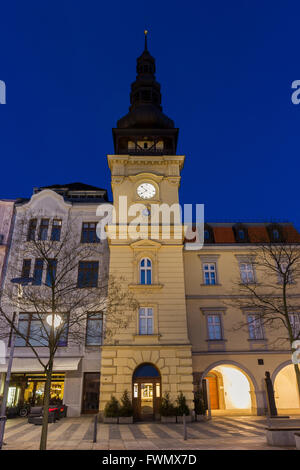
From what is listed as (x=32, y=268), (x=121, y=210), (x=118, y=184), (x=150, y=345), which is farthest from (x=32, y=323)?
(x=118, y=184)

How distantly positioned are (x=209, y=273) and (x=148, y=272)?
19.1 feet

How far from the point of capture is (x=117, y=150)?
30.1 m

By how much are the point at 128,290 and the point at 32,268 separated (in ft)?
29.7

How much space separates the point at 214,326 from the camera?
2538 cm

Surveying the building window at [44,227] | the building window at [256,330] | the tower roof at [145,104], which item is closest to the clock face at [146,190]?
the tower roof at [145,104]

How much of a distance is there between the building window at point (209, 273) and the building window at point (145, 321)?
6.16 meters

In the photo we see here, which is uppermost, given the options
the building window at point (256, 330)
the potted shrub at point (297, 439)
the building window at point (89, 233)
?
the building window at point (89, 233)

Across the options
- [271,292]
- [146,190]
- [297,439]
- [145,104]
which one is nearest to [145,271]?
[146,190]

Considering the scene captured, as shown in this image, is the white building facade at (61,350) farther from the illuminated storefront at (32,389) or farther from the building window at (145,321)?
the building window at (145,321)

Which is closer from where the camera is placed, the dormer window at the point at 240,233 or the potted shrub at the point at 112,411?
the potted shrub at the point at 112,411

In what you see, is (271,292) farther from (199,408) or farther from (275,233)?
(199,408)

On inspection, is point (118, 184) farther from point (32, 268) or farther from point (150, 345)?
point (150, 345)

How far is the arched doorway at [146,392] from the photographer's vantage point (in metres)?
21.2

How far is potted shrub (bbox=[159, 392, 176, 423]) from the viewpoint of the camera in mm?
20109
